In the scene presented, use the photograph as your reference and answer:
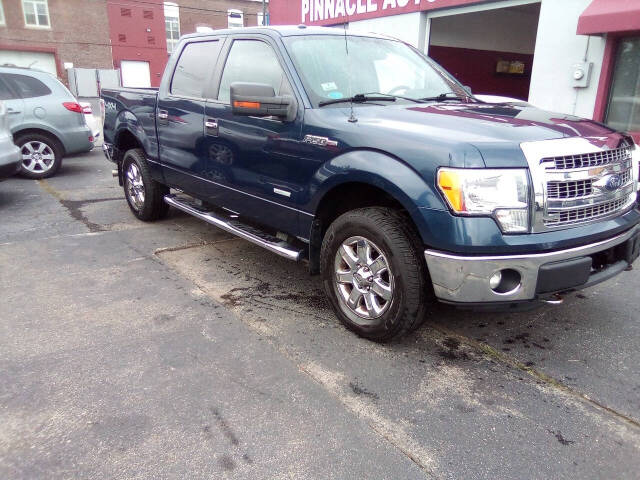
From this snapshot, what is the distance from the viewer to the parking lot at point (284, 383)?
2.28 meters

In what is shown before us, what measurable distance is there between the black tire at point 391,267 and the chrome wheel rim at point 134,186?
324 centimetres

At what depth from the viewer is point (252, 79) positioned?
4000 mm

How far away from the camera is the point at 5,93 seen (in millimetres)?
8156

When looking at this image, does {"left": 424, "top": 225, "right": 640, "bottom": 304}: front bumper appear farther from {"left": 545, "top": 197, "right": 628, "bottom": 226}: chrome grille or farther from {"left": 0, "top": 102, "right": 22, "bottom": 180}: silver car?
{"left": 0, "top": 102, "right": 22, "bottom": 180}: silver car

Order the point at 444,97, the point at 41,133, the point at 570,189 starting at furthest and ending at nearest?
1. the point at 41,133
2. the point at 444,97
3. the point at 570,189

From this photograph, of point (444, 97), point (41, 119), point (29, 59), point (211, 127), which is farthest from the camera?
point (29, 59)

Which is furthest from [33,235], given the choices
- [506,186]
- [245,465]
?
[506,186]

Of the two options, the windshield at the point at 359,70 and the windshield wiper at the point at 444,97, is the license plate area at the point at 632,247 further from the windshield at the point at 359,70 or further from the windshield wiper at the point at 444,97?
the windshield at the point at 359,70

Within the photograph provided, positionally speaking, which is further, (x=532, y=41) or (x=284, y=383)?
(x=532, y=41)

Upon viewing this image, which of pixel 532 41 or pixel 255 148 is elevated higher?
pixel 532 41

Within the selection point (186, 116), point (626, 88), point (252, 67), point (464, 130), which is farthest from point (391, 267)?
point (626, 88)

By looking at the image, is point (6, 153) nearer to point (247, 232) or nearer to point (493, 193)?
point (247, 232)

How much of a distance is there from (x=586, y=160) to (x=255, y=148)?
2.20m

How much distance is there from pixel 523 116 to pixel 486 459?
2080 millimetres
